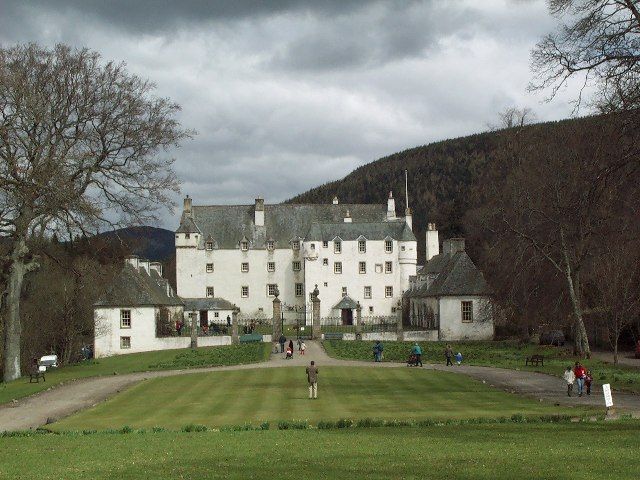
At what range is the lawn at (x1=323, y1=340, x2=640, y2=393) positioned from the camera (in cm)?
3320

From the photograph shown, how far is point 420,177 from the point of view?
17312 centimetres

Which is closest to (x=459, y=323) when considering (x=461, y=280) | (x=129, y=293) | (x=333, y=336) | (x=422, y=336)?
(x=422, y=336)

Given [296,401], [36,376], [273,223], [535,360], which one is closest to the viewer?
[296,401]

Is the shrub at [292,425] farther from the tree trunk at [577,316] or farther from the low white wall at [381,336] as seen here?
the low white wall at [381,336]

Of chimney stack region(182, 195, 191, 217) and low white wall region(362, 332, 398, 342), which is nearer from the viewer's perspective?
low white wall region(362, 332, 398, 342)

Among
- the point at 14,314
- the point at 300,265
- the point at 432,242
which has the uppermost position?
the point at 432,242

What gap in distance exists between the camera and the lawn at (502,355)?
33.2 metres

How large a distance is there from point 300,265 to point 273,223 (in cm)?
513

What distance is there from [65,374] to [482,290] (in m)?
30.4

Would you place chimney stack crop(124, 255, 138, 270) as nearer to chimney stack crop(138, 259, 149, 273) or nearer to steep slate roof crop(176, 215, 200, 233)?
chimney stack crop(138, 259, 149, 273)

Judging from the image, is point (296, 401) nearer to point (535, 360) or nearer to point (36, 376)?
point (36, 376)

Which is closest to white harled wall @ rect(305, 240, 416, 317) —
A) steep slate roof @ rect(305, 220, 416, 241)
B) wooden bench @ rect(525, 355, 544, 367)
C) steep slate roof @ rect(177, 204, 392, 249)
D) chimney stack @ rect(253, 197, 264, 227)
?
steep slate roof @ rect(305, 220, 416, 241)

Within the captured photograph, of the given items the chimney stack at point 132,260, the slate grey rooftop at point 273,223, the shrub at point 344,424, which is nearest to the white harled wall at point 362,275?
the slate grey rooftop at point 273,223

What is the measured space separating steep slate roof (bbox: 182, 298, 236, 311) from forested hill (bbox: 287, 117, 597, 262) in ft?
218
